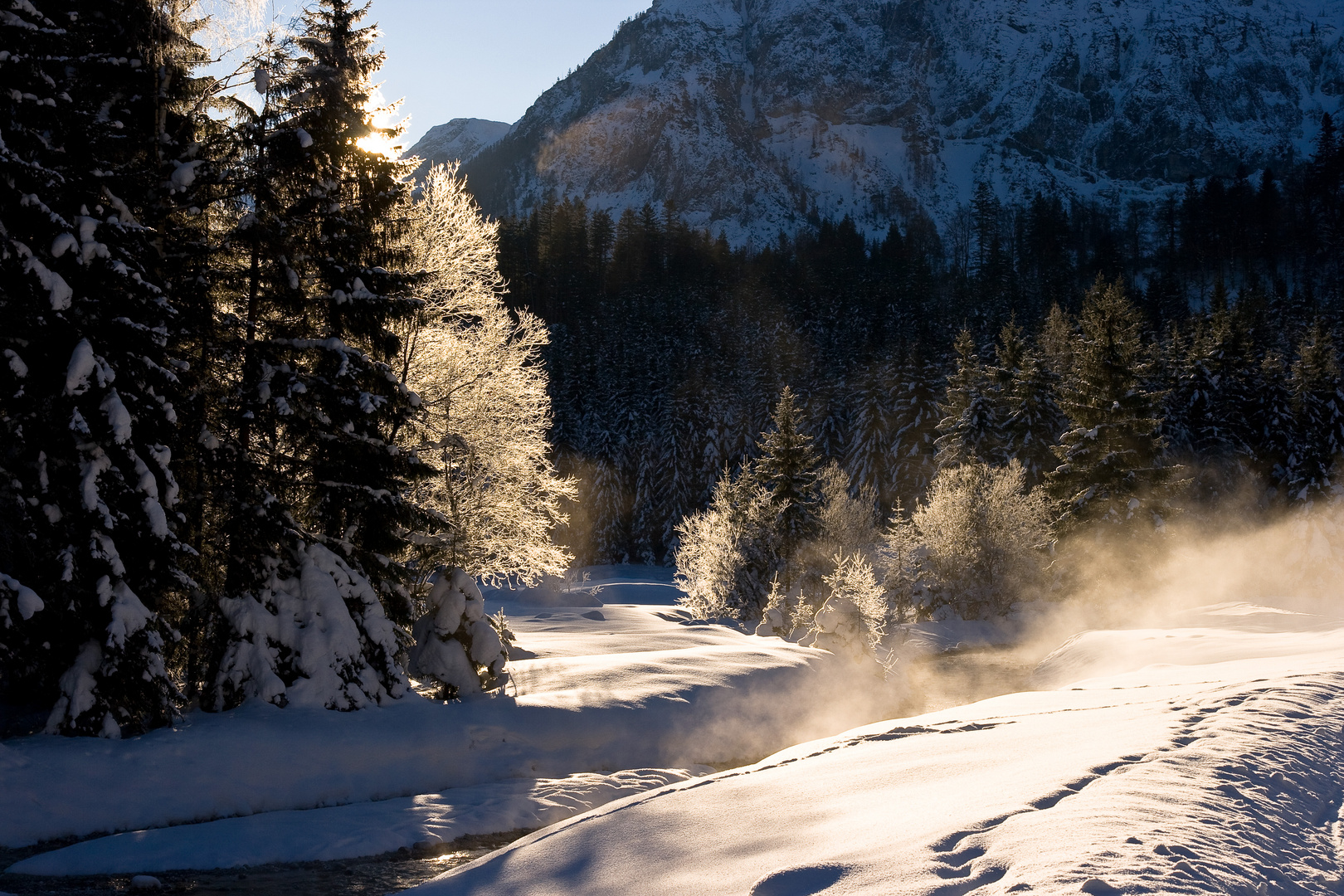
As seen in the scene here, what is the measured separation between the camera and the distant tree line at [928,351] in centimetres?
4225

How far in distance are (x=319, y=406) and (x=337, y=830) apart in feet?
21.7

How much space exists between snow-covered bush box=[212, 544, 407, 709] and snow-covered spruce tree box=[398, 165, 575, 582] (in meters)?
2.85

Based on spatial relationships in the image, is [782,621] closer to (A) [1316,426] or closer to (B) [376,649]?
(B) [376,649]

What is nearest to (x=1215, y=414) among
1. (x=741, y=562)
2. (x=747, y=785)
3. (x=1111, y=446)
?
(x=1111, y=446)

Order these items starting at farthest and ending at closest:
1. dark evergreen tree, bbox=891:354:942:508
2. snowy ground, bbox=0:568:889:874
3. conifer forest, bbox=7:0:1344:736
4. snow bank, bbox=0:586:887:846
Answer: dark evergreen tree, bbox=891:354:942:508
conifer forest, bbox=7:0:1344:736
snow bank, bbox=0:586:887:846
snowy ground, bbox=0:568:889:874

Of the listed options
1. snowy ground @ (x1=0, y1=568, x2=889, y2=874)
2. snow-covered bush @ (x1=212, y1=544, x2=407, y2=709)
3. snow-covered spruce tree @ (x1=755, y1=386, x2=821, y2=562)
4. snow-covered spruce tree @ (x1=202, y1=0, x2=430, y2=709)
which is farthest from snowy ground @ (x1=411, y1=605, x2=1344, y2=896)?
snow-covered spruce tree @ (x1=755, y1=386, x2=821, y2=562)

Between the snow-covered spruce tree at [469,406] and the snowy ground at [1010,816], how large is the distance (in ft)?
26.5

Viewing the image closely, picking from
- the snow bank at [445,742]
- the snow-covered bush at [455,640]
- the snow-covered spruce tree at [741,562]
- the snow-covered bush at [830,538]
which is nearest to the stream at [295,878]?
the snow bank at [445,742]

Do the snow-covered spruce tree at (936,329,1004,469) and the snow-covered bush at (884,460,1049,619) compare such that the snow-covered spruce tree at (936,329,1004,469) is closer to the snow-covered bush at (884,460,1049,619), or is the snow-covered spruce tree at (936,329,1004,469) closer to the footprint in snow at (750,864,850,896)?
the snow-covered bush at (884,460,1049,619)

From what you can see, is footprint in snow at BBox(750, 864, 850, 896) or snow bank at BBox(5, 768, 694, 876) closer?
footprint in snow at BBox(750, 864, 850, 896)

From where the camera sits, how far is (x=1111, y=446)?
116ft

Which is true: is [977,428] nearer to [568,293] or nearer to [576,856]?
[576,856]

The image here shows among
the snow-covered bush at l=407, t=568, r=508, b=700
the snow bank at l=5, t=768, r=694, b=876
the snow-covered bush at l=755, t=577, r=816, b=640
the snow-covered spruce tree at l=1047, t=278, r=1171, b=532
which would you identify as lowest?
the snow-covered bush at l=755, t=577, r=816, b=640

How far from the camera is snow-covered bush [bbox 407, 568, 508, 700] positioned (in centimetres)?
1374
